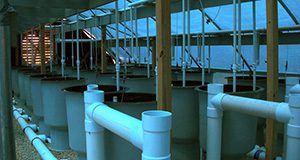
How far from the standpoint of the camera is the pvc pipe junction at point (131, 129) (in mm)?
937

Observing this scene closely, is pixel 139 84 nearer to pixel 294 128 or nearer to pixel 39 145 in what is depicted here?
pixel 39 145

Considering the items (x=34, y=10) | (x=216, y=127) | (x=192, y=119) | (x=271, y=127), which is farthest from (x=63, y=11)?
(x=271, y=127)

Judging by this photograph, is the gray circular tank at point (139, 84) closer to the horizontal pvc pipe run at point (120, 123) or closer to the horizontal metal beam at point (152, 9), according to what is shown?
the horizontal metal beam at point (152, 9)

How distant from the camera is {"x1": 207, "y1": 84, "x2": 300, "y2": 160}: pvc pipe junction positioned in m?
1.52

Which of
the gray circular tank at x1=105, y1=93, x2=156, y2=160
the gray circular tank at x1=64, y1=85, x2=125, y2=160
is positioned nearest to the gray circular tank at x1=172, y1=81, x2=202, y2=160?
the gray circular tank at x1=64, y1=85, x2=125, y2=160

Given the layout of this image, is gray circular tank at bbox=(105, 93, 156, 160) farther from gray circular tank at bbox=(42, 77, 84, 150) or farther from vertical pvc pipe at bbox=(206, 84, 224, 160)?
gray circular tank at bbox=(42, 77, 84, 150)

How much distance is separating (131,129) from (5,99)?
1.29 metres

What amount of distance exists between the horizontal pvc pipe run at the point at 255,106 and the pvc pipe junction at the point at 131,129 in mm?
702

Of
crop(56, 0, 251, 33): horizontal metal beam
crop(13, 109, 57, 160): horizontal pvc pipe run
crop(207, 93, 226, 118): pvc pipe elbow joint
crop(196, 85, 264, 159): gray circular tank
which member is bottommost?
crop(13, 109, 57, 160): horizontal pvc pipe run

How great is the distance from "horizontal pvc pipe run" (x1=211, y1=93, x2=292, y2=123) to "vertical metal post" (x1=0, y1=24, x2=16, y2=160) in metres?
1.21

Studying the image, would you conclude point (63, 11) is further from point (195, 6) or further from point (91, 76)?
point (91, 76)

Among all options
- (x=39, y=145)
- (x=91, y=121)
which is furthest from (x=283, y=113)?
(x=39, y=145)

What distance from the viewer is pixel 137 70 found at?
15.6 feet

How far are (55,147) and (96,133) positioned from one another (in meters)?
1.96
